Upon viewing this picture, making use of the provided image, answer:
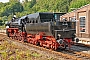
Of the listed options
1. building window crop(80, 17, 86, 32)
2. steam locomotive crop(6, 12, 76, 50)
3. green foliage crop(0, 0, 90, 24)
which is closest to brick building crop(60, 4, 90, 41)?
building window crop(80, 17, 86, 32)

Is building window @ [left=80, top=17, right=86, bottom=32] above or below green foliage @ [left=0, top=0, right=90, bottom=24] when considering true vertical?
below

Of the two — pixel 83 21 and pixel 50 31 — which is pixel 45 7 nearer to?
pixel 83 21

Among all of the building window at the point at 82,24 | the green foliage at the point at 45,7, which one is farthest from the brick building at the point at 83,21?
the green foliage at the point at 45,7

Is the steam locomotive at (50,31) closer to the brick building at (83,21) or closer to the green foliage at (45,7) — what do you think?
the brick building at (83,21)

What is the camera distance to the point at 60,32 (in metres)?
14.6

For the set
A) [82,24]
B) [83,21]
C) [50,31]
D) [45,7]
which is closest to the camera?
[50,31]

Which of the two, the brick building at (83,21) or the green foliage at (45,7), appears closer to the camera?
the brick building at (83,21)

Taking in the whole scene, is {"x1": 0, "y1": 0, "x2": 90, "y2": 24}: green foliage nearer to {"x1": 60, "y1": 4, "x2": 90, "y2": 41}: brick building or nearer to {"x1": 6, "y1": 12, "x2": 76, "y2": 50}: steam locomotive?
{"x1": 60, "y1": 4, "x2": 90, "y2": 41}: brick building

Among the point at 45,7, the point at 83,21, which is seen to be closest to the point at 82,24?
the point at 83,21

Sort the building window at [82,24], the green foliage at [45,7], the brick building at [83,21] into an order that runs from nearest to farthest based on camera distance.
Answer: the brick building at [83,21] → the building window at [82,24] → the green foliage at [45,7]

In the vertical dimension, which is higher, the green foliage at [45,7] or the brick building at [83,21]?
the green foliage at [45,7]

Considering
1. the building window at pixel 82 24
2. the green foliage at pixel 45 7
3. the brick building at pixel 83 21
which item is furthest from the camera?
the green foliage at pixel 45 7

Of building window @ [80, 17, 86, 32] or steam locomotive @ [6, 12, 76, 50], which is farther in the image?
building window @ [80, 17, 86, 32]

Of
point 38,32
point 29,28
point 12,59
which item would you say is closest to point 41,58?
point 12,59
